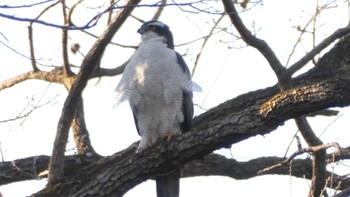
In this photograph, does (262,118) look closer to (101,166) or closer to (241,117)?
(241,117)

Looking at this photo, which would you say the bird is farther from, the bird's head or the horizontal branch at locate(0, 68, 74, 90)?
the horizontal branch at locate(0, 68, 74, 90)

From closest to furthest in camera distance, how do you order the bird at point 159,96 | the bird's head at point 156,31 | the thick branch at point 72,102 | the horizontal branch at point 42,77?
the thick branch at point 72,102 < the bird at point 159,96 < the bird's head at point 156,31 < the horizontal branch at point 42,77

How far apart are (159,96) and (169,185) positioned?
80cm

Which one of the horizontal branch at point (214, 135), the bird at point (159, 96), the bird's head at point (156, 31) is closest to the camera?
the horizontal branch at point (214, 135)

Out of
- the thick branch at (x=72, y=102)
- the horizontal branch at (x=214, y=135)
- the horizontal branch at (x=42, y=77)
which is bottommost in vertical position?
the horizontal branch at (x=214, y=135)

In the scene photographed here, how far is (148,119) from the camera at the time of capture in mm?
6875

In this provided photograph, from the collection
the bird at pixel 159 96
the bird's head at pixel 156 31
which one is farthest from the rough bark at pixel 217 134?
the bird's head at pixel 156 31

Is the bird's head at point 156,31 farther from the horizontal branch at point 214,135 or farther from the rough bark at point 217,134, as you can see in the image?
the horizontal branch at point 214,135

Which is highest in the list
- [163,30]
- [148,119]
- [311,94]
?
[163,30]

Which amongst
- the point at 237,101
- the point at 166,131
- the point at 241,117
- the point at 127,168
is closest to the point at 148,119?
the point at 166,131

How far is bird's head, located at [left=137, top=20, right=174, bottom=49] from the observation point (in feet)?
24.8

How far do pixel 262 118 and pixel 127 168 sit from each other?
3.44 feet

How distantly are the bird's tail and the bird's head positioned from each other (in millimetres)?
1380

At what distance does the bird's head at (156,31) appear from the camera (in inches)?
298
